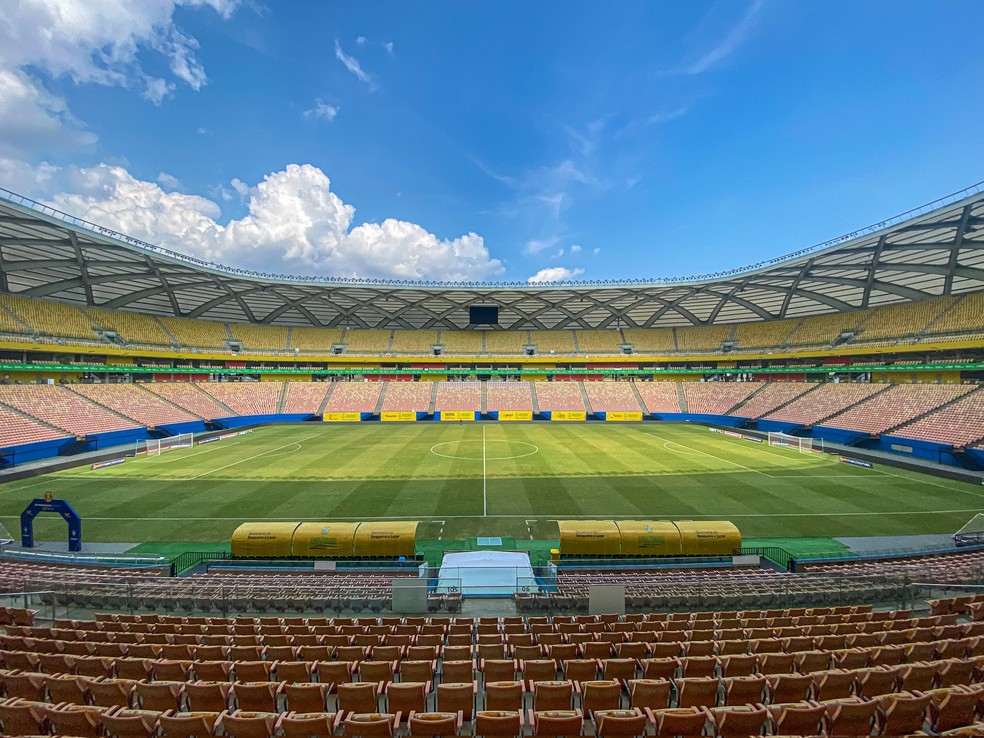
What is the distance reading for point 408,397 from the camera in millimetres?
60656

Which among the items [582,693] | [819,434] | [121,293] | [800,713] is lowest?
[819,434]

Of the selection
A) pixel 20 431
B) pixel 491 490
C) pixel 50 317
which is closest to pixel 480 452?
pixel 491 490

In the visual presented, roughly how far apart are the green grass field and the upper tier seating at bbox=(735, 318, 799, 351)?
28.5 m

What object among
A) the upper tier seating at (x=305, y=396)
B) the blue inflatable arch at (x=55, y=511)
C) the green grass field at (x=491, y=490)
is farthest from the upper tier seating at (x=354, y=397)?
the blue inflatable arch at (x=55, y=511)

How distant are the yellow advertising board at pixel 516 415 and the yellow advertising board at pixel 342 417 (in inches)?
739

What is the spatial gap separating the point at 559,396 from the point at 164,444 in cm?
4502

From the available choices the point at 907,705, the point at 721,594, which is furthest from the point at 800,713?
the point at 721,594

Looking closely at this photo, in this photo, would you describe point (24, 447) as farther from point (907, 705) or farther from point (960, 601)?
point (960, 601)

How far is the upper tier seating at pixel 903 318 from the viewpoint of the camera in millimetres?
44125

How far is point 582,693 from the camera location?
19.5 ft

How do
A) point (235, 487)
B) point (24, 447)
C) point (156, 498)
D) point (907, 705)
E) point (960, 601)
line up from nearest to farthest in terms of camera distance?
point (907, 705), point (960, 601), point (156, 498), point (235, 487), point (24, 447)

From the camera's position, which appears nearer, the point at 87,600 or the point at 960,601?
the point at 960,601

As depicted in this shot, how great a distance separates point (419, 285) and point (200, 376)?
1219 inches

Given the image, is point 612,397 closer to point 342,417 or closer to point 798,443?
point 798,443
